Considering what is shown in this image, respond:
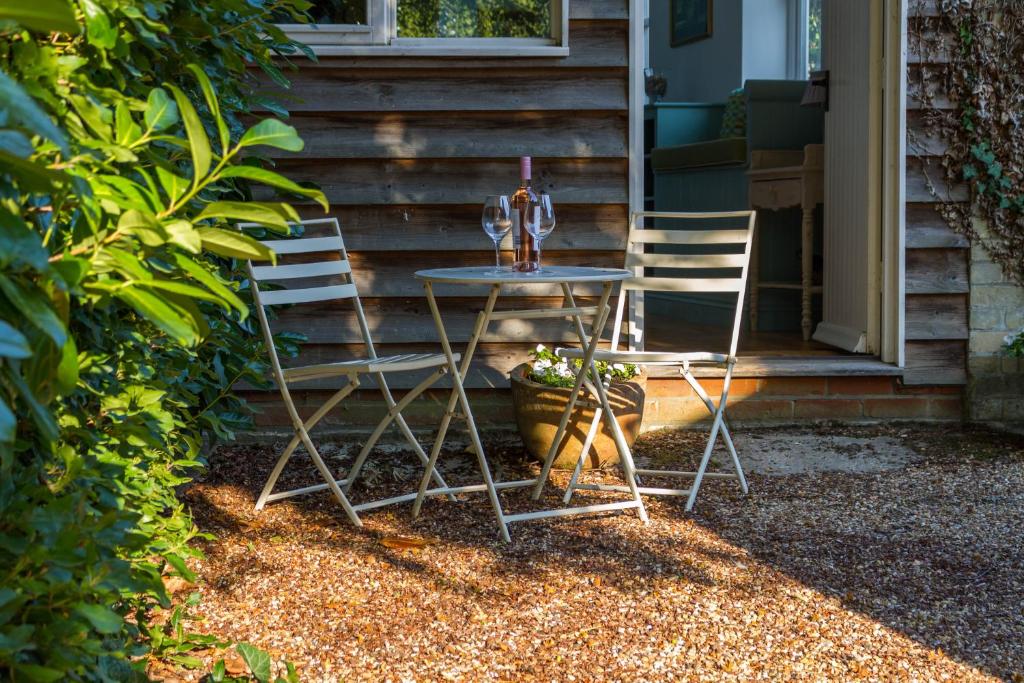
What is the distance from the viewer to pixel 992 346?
4.71 metres

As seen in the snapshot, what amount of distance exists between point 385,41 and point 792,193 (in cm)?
266

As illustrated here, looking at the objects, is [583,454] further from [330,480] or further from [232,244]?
[232,244]

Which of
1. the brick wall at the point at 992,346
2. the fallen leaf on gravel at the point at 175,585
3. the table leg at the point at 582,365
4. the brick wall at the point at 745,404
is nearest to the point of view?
the fallen leaf on gravel at the point at 175,585

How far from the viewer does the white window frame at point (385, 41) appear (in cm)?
434

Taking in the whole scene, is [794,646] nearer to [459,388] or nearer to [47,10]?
[459,388]

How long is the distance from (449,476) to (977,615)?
6.01ft

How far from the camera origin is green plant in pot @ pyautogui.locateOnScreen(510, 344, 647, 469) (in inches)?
156

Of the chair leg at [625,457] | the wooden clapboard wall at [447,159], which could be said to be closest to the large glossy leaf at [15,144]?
the chair leg at [625,457]

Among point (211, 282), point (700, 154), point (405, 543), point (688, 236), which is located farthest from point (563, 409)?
point (700, 154)

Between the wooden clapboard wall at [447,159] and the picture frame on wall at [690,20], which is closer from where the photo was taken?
the wooden clapboard wall at [447,159]

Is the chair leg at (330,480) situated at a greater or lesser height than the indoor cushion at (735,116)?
lesser

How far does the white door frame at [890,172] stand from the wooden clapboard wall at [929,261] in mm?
40

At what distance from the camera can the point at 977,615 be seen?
2668 millimetres

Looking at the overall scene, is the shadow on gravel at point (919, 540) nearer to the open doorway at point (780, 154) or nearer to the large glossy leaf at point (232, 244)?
the open doorway at point (780, 154)
